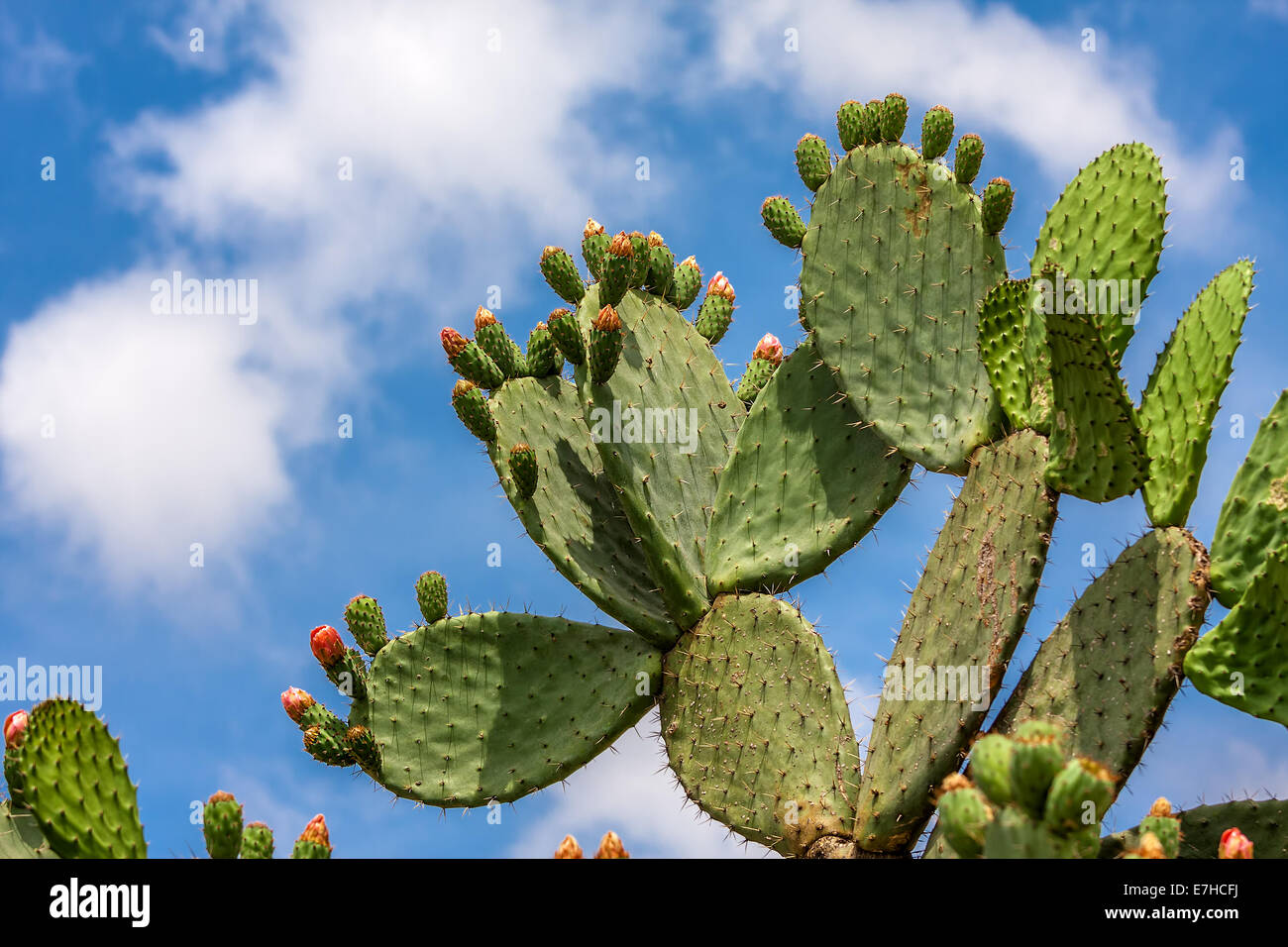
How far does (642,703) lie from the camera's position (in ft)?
14.2

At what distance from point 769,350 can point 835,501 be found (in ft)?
3.10

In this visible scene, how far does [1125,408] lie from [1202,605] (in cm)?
55

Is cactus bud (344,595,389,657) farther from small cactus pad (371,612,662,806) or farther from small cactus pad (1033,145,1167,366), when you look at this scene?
small cactus pad (1033,145,1167,366)

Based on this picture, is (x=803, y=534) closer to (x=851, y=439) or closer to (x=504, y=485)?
(x=851, y=439)

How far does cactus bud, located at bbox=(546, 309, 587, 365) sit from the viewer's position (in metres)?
4.11

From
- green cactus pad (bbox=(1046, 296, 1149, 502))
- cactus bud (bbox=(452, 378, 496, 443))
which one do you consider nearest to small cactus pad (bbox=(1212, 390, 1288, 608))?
green cactus pad (bbox=(1046, 296, 1149, 502))

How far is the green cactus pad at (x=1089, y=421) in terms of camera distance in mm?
3271

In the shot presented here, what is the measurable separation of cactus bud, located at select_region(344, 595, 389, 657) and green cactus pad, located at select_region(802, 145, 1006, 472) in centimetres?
180

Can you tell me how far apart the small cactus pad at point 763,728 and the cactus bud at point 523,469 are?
Answer: 2.55ft

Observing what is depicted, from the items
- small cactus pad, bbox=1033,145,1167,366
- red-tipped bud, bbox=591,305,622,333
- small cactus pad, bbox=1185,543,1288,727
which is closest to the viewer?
small cactus pad, bbox=1185,543,1288,727
